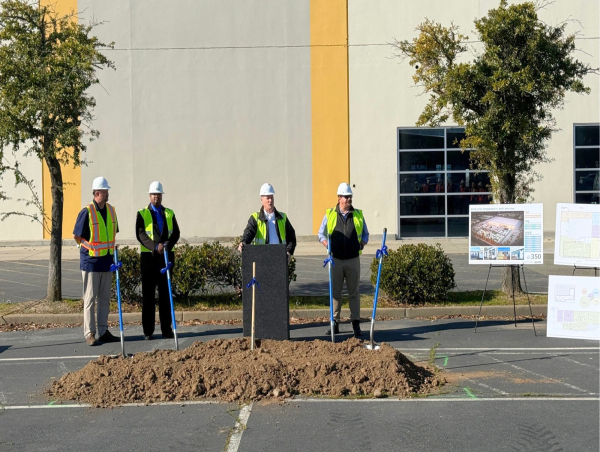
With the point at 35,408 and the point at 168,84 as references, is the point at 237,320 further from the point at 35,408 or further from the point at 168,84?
the point at 168,84

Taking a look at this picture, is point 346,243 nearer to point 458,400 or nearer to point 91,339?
point 458,400

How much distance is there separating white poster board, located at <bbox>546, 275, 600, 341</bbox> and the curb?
2.11 m

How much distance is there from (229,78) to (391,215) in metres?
6.62

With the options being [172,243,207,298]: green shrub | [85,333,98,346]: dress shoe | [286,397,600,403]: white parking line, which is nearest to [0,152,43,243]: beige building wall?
[172,243,207,298]: green shrub

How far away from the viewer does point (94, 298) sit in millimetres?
10055

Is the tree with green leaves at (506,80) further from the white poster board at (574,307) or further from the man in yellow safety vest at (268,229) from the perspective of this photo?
the man in yellow safety vest at (268,229)

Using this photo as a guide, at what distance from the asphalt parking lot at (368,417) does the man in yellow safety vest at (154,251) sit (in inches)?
51.8

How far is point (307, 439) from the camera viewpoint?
6.25 meters

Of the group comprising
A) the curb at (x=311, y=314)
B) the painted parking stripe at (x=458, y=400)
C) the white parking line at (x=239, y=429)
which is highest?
the curb at (x=311, y=314)

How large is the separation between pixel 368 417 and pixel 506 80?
677 cm

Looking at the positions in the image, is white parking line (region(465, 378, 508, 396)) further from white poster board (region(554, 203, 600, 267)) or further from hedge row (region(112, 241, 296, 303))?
hedge row (region(112, 241, 296, 303))

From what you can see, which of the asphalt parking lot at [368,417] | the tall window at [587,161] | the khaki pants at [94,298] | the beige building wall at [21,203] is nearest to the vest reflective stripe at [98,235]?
the khaki pants at [94,298]

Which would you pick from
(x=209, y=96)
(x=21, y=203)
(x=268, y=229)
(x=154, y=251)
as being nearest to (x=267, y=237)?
(x=268, y=229)

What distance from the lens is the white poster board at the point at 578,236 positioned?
10.3 metres
